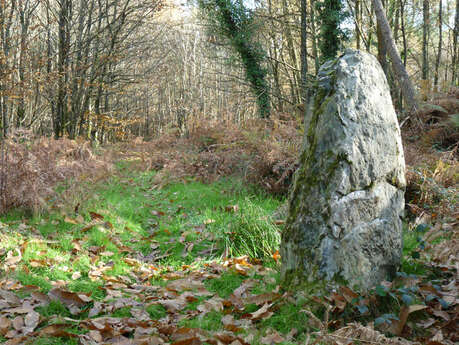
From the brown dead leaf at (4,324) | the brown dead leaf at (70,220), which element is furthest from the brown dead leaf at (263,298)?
the brown dead leaf at (70,220)

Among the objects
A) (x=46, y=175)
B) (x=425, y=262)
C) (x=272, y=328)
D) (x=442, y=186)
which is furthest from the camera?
(x=46, y=175)

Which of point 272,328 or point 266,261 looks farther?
point 266,261

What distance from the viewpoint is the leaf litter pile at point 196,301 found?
8.47 feet

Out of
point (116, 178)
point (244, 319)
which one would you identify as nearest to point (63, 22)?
point (116, 178)

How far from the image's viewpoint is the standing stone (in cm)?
300

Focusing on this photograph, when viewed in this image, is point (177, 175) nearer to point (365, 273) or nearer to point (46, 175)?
point (46, 175)

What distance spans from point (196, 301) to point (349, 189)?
164cm

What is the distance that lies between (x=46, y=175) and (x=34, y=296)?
325 cm

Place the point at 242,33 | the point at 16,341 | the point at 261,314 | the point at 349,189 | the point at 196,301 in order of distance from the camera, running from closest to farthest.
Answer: the point at 16,341, the point at 261,314, the point at 349,189, the point at 196,301, the point at 242,33

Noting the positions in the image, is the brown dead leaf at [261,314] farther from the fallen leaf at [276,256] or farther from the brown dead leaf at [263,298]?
the fallen leaf at [276,256]

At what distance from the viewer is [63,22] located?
40.4 ft

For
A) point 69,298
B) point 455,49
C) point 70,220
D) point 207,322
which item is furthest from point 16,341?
point 455,49

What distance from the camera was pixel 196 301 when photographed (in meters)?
3.37

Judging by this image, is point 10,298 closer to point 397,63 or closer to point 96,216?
point 96,216
